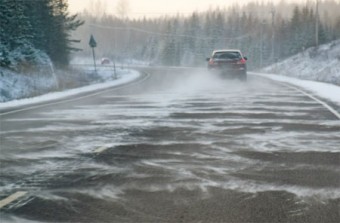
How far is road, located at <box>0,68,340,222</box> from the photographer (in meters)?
5.02

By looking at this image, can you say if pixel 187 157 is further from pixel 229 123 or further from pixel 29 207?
pixel 229 123

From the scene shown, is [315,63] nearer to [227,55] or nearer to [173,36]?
[227,55]

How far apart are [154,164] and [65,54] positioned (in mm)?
39873

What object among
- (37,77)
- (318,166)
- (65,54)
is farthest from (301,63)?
(318,166)

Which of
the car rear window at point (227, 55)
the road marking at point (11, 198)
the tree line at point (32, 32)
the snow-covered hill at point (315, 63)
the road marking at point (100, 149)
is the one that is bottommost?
the snow-covered hill at point (315, 63)

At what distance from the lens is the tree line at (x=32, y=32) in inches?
1107

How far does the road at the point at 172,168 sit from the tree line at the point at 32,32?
16226mm

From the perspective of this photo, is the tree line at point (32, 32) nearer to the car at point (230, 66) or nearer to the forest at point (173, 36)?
the forest at point (173, 36)

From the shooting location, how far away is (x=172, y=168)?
22.6 feet

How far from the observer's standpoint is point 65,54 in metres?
45.7

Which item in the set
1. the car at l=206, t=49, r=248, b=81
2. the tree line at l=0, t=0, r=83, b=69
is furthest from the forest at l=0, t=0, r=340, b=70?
the car at l=206, t=49, r=248, b=81

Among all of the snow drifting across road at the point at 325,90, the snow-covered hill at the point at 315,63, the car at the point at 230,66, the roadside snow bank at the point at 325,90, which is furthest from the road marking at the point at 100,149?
the snow-covered hill at the point at 315,63

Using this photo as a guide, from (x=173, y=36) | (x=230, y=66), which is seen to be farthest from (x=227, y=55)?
(x=173, y=36)

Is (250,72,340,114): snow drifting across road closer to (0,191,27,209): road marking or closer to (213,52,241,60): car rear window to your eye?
(213,52,241,60): car rear window
